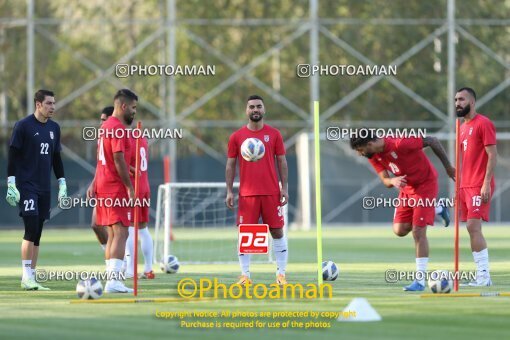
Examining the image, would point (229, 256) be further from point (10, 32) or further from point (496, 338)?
point (10, 32)

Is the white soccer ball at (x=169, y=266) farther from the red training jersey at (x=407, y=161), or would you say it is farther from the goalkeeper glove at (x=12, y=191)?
the red training jersey at (x=407, y=161)

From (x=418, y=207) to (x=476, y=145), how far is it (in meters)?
1.04

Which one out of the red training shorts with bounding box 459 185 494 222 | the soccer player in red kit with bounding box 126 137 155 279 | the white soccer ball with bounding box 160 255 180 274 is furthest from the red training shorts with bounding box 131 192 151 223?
the red training shorts with bounding box 459 185 494 222

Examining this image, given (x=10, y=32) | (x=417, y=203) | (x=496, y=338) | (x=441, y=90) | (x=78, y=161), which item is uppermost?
(x=10, y=32)

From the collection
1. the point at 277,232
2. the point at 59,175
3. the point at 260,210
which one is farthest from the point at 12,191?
the point at 277,232

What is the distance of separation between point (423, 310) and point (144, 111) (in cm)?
3996

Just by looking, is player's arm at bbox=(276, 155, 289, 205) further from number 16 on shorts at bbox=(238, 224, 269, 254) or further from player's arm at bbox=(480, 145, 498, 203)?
player's arm at bbox=(480, 145, 498, 203)

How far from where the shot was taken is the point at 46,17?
168 feet

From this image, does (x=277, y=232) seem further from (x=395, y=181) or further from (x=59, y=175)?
(x=59, y=175)

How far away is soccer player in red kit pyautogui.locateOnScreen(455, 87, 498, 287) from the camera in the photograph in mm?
13719

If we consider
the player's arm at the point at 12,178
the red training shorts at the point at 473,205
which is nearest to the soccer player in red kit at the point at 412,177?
the red training shorts at the point at 473,205

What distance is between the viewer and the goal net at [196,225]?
20109mm

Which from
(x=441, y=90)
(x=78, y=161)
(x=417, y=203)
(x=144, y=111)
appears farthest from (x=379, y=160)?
(x=144, y=111)

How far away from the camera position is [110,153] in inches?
523
